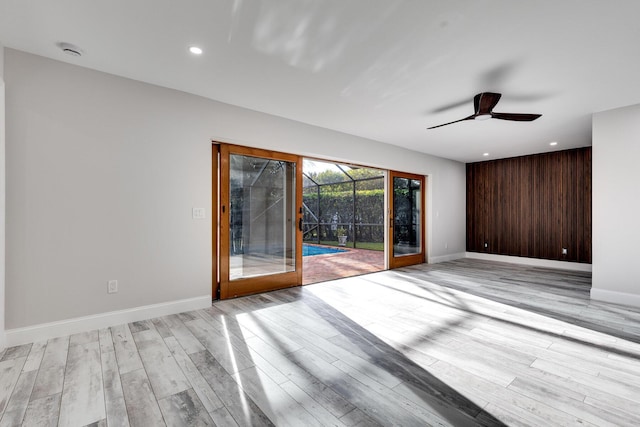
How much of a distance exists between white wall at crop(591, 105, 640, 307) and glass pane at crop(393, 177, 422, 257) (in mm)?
3107

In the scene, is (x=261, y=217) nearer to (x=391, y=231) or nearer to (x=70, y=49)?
(x=70, y=49)

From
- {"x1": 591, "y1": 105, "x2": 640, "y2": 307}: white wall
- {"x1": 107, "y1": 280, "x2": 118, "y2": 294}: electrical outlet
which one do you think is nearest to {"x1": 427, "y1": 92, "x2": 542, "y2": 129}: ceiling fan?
{"x1": 591, "y1": 105, "x2": 640, "y2": 307}: white wall

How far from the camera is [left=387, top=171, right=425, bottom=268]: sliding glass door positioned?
6.14 metres

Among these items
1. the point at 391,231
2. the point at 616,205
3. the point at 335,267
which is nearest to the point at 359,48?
the point at 616,205

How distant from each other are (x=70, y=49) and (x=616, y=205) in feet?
21.0

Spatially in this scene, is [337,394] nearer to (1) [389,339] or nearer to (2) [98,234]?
(1) [389,339]

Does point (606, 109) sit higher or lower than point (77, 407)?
higher

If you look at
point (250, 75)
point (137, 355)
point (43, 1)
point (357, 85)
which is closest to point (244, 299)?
point (137, 355)

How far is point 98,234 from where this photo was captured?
2.89 meters

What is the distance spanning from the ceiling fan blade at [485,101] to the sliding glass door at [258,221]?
252cm

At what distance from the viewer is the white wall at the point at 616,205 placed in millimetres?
3730

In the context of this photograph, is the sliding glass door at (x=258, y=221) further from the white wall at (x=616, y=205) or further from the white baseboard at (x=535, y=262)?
the white baseboard at (x=535, y=262)

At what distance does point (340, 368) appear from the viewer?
2.14 metres

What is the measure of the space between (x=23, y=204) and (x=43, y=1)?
166 centimetres
